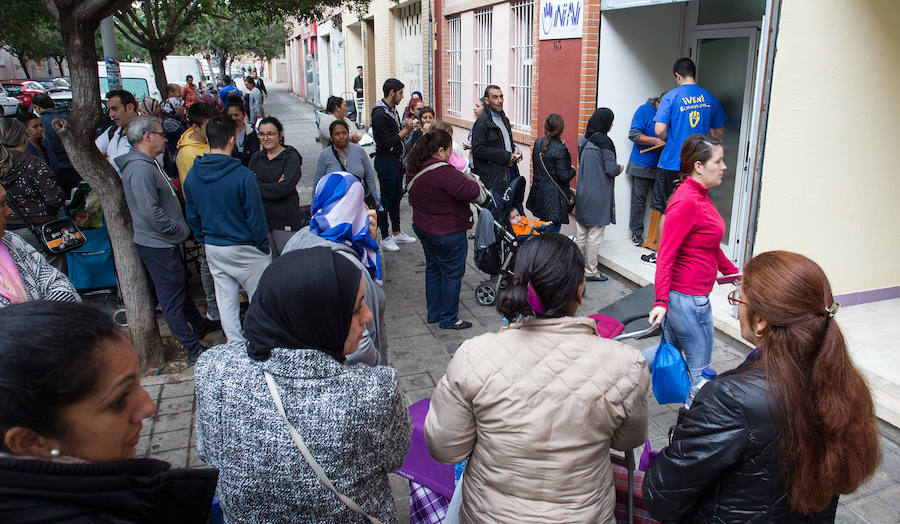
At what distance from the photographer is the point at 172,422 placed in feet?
13.8

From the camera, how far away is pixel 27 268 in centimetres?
295

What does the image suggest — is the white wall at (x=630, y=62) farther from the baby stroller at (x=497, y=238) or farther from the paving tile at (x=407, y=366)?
the paving tile at (x=407, y=366)

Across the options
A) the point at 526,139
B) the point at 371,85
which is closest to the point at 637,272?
the point at 526,139

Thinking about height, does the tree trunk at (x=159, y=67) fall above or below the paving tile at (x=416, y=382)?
above

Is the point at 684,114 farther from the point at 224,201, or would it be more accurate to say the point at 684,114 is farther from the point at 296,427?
the point at 296,427

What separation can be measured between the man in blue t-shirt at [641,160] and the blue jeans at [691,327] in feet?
11.6

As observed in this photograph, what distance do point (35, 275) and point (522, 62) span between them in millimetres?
8059

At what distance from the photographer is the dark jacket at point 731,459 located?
1.70 metres

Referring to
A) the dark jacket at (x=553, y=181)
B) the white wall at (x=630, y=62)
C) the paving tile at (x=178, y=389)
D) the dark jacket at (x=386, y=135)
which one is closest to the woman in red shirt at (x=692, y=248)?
the dark jacket at (x=553, y=181)

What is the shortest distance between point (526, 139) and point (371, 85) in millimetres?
14343

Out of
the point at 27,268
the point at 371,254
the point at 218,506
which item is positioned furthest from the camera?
the point at 371,254

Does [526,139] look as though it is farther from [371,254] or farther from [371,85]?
[371,85]

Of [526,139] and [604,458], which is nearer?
[604,458]

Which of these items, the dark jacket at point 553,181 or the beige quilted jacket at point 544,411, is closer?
the beige quilted jacket at point 544,411
